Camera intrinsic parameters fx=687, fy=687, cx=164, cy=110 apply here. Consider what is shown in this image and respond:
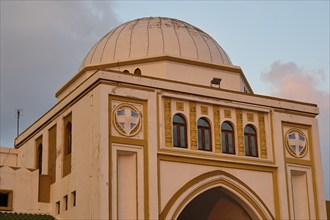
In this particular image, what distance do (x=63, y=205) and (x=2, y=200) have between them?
7.24ft

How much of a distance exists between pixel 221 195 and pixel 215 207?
4.14ft

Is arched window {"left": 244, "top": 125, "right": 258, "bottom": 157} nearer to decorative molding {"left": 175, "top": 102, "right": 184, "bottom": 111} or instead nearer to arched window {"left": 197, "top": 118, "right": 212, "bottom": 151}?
arched window {"left": 197, "top": 118, "right": 212, "bottom": 151}

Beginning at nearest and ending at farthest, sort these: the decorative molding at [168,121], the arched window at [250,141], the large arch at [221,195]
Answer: the large arch at [221,195], the decorative molding at [168,121], the arched window at [250,141]

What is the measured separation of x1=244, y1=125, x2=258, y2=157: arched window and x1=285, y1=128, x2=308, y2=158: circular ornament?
1384 mm

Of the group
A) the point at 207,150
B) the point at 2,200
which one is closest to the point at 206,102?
the point at 207,150

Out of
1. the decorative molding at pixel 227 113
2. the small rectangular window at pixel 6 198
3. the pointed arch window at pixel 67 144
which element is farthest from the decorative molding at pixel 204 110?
the small rectangular window at pixel 6 198

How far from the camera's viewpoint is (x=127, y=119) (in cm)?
2312

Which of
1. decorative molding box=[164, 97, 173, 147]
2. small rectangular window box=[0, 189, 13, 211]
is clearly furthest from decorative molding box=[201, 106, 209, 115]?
small rectangular window box=[0, 189, 13, 211]

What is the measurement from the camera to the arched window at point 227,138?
25.1 m

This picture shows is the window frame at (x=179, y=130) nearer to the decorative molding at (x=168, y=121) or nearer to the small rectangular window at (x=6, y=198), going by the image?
the decorative molding at (x=168, y=121)

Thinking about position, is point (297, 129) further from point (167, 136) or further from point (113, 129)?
point (113, 129)

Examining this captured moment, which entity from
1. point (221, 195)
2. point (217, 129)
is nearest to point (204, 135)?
point (217, 129)

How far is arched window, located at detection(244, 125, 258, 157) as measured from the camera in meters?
25.5

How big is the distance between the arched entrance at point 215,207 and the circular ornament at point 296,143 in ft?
9.75
